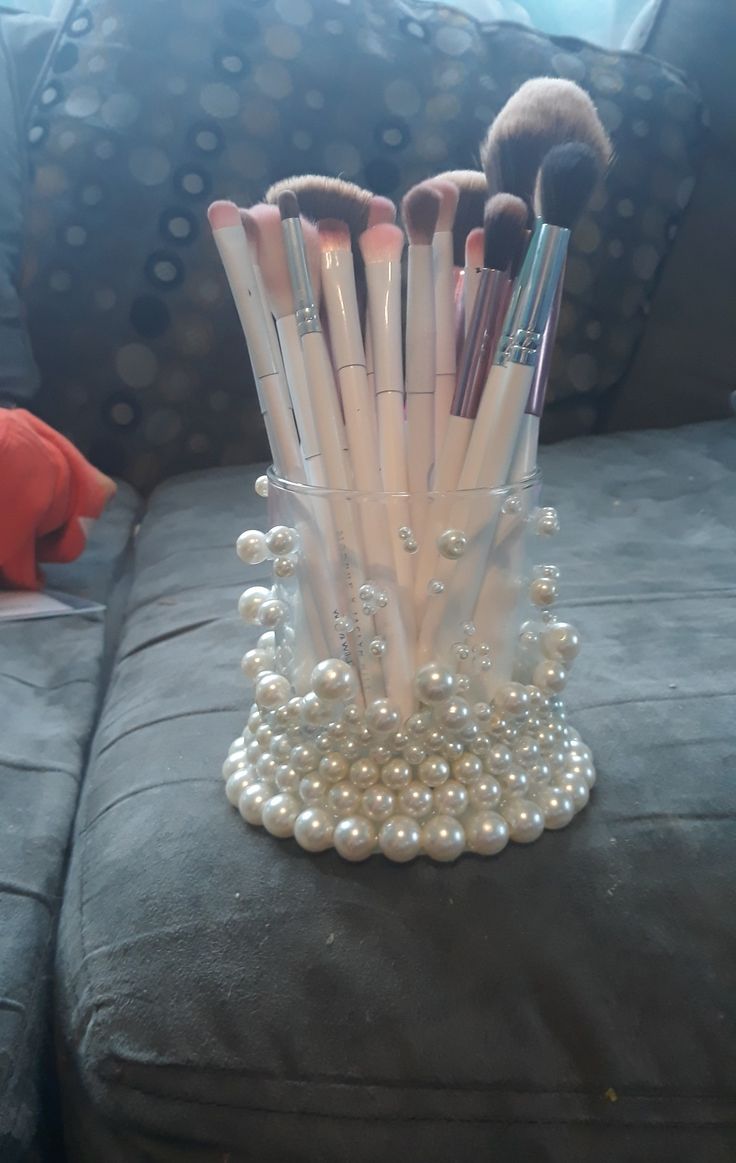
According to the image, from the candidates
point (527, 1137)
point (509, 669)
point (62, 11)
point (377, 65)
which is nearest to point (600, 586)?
point (509, 669)

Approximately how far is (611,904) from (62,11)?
3.34ft

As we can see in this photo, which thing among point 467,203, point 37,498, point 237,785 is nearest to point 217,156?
point 37,498

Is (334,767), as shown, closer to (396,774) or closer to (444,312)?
(396,774)

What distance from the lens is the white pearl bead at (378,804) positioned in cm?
32

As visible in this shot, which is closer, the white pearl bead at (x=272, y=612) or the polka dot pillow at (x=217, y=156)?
the white pearl bead at (x=272, y=612)

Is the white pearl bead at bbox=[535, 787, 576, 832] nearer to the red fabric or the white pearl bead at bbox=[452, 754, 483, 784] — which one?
the white pearl bead at bbox=[452, 754, 483, 784]

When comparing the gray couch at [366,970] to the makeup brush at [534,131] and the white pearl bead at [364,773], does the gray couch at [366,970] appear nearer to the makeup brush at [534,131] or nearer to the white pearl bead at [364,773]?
the white pearl bead at [364,773]

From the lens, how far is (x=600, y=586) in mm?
575

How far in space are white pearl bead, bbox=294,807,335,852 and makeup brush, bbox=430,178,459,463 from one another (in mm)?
139

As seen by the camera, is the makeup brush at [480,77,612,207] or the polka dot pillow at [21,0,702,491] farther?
the polka dot pillow at [21,0,702,491]

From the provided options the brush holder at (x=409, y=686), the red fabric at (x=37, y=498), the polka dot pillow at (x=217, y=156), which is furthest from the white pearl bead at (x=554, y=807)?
the polka dot pillow at (x=217, y=156)

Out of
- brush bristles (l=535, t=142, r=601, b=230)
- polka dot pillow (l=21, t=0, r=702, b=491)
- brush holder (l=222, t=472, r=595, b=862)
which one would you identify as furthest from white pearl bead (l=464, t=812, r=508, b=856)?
polka dot pillow (l=21, t=0, r=702, b=491)

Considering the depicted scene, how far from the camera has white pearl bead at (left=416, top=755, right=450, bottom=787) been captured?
320 millimetres

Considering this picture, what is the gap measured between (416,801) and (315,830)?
0.04 m
